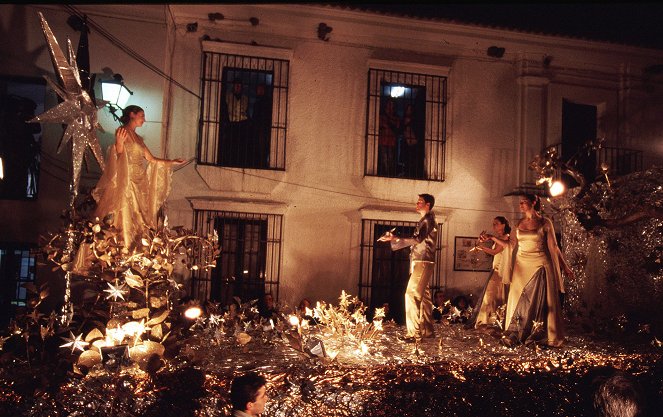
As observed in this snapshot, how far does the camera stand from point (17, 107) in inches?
370

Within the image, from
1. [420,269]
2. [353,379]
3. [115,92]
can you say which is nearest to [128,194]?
[353,379]

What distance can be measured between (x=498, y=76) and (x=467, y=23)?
132 centimetres

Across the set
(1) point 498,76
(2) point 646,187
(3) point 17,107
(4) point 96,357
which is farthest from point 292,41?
(4) point 96,357

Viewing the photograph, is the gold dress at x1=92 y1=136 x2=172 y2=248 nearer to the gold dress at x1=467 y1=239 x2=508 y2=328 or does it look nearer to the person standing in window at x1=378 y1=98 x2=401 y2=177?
the gold dress at x1=467 y1=239 x2=508 y2=328

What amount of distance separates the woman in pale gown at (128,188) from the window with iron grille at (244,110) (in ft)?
15.6

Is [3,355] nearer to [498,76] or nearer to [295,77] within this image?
[295,77]

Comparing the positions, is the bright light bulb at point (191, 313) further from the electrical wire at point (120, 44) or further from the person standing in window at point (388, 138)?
the person standing in window at point (388, 138)

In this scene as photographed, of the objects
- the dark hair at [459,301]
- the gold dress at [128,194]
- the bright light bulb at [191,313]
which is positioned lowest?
the dark hair at [459,301]

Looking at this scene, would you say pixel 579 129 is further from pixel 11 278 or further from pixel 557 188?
pixel 11 278

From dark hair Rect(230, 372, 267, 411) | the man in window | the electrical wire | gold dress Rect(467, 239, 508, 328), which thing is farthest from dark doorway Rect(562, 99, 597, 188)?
dark hair Rect(230, 372, 267, 411)

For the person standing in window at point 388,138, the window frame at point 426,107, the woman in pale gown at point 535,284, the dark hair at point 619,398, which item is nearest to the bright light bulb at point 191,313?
the woman in pale gown at point 535,284

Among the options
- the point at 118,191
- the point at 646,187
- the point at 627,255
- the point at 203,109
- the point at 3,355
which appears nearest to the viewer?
the point at 3,355

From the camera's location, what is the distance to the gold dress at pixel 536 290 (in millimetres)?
5930

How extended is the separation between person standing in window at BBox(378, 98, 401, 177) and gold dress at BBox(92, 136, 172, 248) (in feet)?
20.6
